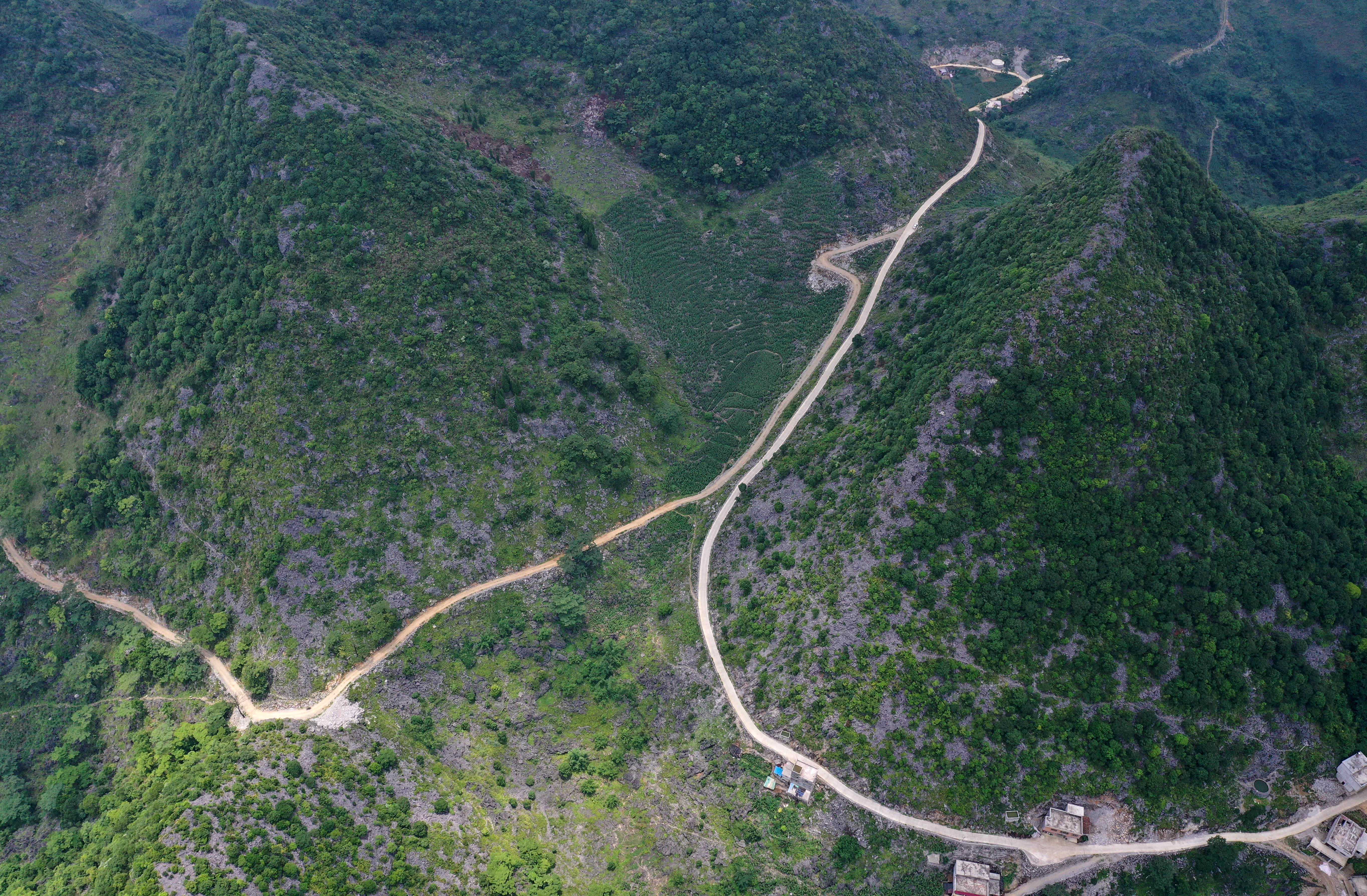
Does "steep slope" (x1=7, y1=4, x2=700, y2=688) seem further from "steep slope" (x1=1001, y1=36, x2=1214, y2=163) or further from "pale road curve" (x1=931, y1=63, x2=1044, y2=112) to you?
Answer: "pale road curve" (x1=931, y1=63, x2=1044, y2=112)

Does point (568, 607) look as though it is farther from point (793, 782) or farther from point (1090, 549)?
point (1090, 549)

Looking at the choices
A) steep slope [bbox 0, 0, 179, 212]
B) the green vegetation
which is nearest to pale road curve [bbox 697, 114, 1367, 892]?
the green vegetation

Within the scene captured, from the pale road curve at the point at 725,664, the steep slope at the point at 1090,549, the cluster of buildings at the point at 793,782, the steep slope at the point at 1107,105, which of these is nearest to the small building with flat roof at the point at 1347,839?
the pale road curve at the point at 725,664

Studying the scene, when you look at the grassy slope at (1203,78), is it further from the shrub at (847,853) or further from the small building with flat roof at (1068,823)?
the shrub at (847,853)

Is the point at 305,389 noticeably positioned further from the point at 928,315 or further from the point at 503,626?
the point at 928,315

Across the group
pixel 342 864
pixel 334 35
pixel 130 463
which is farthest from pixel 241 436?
pixel 334 35

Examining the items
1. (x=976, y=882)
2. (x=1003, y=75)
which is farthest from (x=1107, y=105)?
(x=976, y=882)
